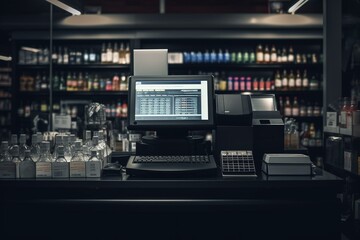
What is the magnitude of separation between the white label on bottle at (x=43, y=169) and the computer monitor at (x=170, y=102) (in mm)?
443

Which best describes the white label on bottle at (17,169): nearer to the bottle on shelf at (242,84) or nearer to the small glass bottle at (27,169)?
the small glass bottle at (27,169)

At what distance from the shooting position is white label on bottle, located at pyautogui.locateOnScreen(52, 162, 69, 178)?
204 centimetres

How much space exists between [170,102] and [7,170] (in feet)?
2.76

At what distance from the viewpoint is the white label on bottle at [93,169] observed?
2041 millimetres

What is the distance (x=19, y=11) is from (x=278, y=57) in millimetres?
4144

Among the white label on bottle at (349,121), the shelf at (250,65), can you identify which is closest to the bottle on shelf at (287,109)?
the shelf at (250,65)

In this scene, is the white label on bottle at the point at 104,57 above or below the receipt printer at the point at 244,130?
above

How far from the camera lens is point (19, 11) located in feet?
23.1

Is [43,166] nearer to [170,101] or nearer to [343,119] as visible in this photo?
[170,101]

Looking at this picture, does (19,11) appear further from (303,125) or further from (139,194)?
(139,194)

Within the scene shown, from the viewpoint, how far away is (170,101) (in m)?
2.28

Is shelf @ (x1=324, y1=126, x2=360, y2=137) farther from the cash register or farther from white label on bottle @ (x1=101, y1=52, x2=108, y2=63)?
white label on bottle @ (x1=101, y1=52, x2=108, y2=63)

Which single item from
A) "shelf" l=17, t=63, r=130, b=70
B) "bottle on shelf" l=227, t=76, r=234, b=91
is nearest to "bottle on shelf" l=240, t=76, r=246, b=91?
"bottle on shelf" l=227, t=76, r=234, b=91

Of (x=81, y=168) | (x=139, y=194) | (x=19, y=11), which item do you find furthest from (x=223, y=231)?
(x=19, y=11)
